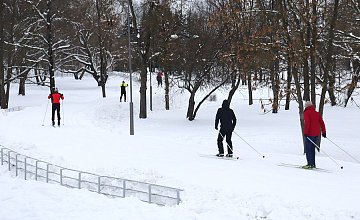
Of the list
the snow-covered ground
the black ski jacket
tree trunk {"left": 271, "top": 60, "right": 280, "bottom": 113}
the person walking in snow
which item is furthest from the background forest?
the person walking in snow

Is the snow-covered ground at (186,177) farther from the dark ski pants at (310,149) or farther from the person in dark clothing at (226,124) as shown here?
the person in dark clothing at (226,124)

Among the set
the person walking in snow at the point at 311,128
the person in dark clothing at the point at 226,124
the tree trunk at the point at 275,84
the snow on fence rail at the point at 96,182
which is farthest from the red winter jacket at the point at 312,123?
the tree trunk at the point at 275,84

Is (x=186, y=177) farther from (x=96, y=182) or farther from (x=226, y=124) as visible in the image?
(x=226, y=124)

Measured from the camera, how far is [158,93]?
4894 cm

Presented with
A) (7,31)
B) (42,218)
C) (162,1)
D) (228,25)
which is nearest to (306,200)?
(42,218)

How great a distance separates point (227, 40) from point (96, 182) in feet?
61.5

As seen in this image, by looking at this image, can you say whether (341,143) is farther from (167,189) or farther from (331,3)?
(167,189)

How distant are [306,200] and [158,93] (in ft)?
133

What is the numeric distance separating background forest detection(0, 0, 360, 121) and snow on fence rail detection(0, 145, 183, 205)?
345 inches

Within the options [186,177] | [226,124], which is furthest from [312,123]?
[186,177]

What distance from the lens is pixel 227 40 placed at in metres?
29.1

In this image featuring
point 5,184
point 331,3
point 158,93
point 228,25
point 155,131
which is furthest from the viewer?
point 158,93

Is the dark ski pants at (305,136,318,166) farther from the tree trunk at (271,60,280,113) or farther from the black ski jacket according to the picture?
the tree trunk at (271,60,280,113)

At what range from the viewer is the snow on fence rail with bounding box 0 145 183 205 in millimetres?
10203
